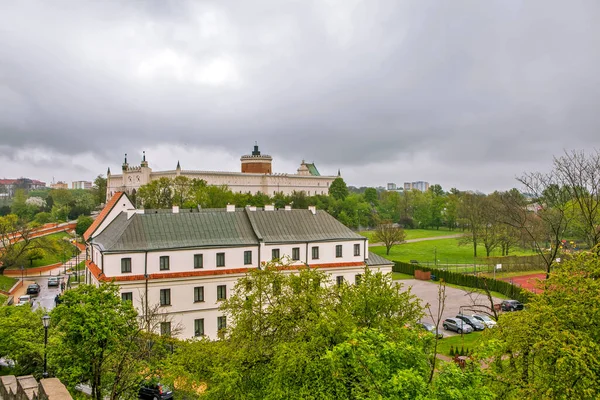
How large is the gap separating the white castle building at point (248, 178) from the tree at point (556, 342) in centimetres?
12189

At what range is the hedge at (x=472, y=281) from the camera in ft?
147

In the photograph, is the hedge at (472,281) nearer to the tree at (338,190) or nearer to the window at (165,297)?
the window at (165,297)

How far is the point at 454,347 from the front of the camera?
30.2 m

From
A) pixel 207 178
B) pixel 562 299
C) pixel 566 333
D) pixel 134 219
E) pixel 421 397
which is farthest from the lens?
pixel 207 178

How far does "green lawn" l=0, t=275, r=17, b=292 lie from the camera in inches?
2031

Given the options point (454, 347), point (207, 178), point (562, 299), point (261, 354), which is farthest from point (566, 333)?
point (207, 178)

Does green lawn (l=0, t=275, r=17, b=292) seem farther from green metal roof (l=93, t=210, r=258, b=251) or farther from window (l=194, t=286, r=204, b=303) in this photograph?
window (l=194, t=286, r=204, b=303)

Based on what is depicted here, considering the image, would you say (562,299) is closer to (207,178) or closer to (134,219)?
(134,219)

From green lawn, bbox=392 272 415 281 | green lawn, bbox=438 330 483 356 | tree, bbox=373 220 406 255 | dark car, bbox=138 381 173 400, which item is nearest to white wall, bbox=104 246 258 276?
dark car, bbox=138 381 173 400

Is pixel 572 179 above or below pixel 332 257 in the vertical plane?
above

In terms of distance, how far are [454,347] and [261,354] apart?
62.0ft

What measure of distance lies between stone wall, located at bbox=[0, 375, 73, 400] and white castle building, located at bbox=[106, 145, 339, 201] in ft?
379

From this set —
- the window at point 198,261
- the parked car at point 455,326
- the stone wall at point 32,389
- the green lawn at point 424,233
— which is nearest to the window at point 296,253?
the window at point 198,261

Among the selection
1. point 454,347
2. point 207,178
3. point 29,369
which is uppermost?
point 207,178
